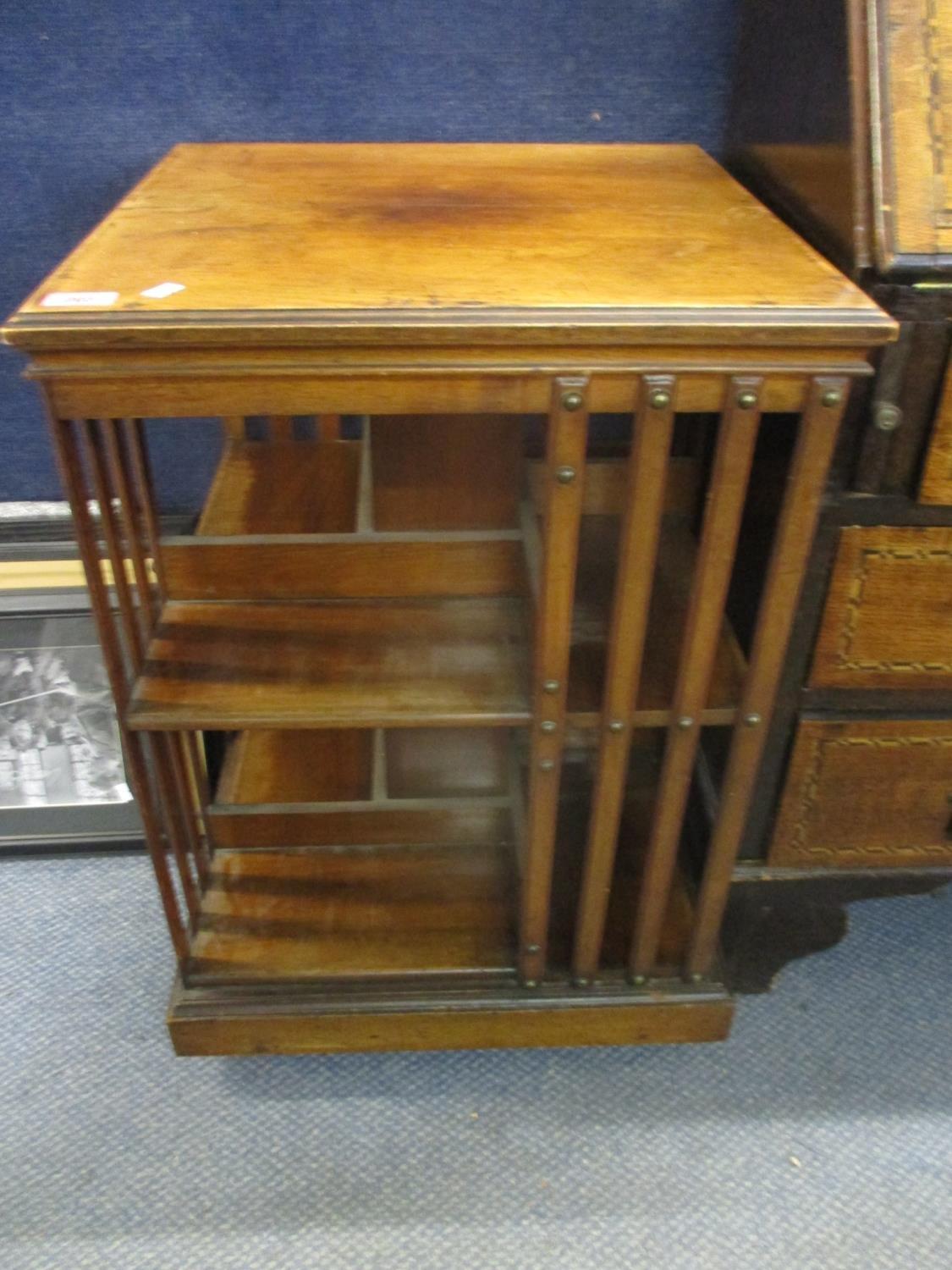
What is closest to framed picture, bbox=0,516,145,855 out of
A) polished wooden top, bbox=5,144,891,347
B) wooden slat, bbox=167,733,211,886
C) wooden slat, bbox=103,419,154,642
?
wooden slat, bbox=167,733,211,886

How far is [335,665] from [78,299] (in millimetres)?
401

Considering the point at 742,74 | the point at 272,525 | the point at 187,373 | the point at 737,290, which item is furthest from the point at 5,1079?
the point at 742,74

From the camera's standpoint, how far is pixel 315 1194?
1103 mm

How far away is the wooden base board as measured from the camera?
111cm

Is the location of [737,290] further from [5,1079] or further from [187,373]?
[5,1079]

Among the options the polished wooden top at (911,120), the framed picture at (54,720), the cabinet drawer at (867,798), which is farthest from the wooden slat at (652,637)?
the framed picture at (54,720)

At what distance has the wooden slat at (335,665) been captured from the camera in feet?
3.05

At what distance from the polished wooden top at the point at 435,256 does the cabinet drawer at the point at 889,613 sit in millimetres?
226

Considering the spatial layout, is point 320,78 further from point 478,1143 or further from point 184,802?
point 478,1143

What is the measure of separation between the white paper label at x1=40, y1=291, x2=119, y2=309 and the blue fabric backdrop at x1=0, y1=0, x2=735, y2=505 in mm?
561

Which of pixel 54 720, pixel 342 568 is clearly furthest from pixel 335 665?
pixel 54 720

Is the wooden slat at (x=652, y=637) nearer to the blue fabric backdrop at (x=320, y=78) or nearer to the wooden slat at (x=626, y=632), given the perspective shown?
the wooden slat at (x=626, y=632)

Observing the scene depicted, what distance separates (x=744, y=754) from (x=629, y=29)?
0.83 meters

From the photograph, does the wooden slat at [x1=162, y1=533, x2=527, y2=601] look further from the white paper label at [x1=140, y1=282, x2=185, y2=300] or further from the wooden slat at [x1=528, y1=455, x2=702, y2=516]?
the white paper label at [x1=140, y1=282, x2=185, y2=300]
